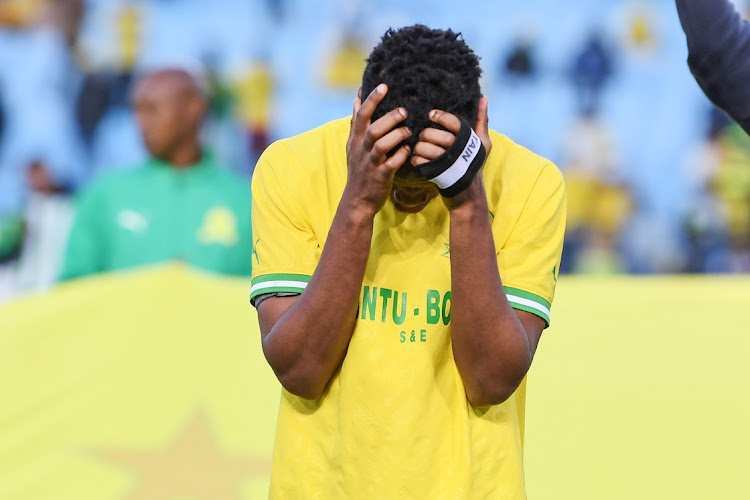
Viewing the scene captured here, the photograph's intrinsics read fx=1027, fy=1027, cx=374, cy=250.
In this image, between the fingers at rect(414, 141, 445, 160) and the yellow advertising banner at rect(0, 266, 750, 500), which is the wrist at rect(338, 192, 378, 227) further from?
the yellow advertising banner at rect(0, 266, 750, 500)

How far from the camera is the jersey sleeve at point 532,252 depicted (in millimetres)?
1888

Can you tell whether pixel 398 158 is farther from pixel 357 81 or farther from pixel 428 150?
pixel 357 81

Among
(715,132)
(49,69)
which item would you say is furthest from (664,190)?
(49,69)

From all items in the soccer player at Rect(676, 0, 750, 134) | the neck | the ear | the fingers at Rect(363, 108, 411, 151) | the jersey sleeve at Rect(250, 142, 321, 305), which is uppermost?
the ear

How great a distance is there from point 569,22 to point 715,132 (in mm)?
1571

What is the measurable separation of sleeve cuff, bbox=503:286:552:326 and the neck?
3.27 metres

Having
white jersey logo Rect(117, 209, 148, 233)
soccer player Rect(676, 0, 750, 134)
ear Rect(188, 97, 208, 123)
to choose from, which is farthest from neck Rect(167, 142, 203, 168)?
soccer player Rect(676, 0, 750, 134)

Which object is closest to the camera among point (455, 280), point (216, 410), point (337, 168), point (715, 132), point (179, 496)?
point (455, 280)

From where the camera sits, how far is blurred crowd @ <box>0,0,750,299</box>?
8.33 m

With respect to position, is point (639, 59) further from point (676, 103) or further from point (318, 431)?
point (318, 431)

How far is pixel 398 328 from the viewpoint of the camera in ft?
5.96

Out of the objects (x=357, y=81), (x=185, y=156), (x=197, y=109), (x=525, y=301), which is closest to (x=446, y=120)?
(x=525, y=301)

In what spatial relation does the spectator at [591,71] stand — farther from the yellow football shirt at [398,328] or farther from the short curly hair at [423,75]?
the short curly hair at [423,75]

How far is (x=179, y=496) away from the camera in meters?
3.05
